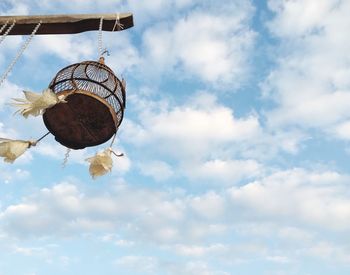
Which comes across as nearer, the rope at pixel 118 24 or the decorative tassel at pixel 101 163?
the decorative tassel at pixel 101 163

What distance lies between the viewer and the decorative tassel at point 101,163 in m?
4.99

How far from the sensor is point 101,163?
4.99 m

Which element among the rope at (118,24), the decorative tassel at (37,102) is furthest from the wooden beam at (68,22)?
the decorative tassel at (37,102)

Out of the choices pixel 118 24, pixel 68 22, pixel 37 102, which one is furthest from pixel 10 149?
pixel 118 24

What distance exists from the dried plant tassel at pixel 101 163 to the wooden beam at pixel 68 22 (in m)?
1.85

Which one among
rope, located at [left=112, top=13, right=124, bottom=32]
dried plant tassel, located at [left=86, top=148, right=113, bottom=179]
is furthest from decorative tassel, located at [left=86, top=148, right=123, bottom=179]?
rope, located at [left=112, top=13, right=124, bottom=32]

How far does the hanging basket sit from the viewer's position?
184 inches

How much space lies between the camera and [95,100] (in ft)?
15.1

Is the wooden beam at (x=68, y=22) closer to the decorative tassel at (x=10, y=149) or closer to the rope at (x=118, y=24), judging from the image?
the rope at (x=118, y=24)

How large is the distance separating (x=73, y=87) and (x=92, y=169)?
0.97 metres

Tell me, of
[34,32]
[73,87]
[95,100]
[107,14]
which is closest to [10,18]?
[34,32]

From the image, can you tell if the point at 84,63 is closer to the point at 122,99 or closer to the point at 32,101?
the point at 122,99

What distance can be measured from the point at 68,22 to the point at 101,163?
2137mm

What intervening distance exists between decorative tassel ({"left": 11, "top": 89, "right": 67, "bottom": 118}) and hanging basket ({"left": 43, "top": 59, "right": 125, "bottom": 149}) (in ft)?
0.71
